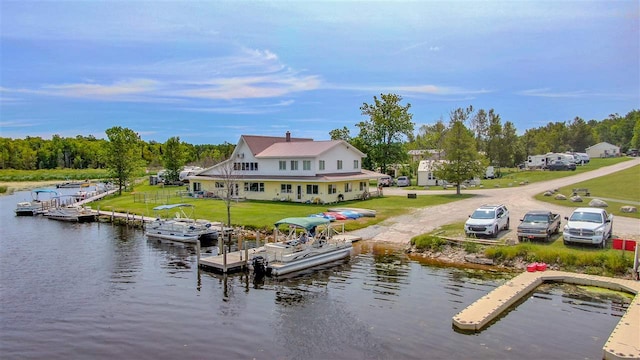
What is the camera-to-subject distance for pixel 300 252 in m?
28.3

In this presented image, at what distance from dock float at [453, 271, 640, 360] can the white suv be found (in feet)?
21.1

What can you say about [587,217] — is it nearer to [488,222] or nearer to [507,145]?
[488,222]

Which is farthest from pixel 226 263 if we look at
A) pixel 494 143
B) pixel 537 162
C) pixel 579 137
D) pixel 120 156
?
pixel 579 137

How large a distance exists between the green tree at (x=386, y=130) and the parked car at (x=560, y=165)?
91.4 ft

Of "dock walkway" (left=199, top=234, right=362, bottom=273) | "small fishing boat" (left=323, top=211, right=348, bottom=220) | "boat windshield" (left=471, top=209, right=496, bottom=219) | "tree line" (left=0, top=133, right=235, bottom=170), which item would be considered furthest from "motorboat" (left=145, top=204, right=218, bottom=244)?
"tree line" (left=0, top=133, right=235, bottom=170)

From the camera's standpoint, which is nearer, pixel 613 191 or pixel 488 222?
pixel 488 222

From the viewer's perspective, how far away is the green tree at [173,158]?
81625 mm

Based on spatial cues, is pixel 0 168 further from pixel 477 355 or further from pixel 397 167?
pixel 477 355

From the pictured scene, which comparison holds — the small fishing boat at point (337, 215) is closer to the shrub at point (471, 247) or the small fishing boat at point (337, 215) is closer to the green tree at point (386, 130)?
the shrub at point (471, 247)

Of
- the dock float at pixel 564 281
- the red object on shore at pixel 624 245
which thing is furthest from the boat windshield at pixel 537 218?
the dock float at pixel 564 281

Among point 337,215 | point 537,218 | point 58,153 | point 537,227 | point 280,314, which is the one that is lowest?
point 280,314

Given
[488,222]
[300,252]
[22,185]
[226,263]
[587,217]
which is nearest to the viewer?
[226,263]

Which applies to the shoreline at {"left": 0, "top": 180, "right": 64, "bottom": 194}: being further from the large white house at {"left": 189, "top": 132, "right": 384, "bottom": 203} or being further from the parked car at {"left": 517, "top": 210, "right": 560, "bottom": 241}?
the parked car at {"left": 517, "top": 210, "right": 560, "bottom": 241}

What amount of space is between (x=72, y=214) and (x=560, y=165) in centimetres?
7703
